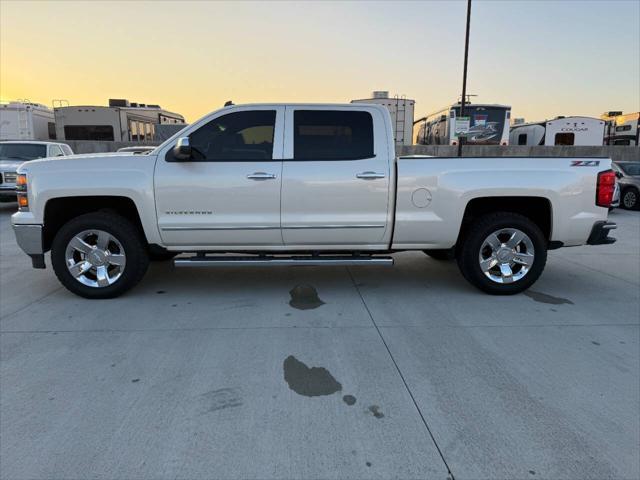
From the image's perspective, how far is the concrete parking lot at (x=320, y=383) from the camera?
7.32 ft

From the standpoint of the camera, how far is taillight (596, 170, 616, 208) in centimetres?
456

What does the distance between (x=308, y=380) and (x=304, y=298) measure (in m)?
1.71

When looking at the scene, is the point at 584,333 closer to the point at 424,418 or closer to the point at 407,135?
the point at 424,418

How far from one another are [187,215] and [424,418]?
3.00m

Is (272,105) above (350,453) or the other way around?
above

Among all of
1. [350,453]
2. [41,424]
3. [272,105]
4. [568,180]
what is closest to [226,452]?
[350,453]

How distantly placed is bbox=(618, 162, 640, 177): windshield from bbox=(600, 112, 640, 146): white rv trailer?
451 inches

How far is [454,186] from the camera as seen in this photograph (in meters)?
4.55

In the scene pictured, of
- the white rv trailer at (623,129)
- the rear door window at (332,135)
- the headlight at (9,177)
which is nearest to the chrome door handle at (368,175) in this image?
the rear door window at (332,135)

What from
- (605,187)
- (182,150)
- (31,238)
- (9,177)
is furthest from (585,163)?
(9,177)

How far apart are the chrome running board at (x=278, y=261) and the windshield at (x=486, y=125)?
15580 millimetres

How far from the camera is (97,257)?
4.58 meters

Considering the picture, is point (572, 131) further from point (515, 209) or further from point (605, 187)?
point (515, 209)

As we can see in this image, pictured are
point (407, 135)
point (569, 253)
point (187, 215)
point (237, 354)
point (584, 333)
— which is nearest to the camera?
point (237, 354)
